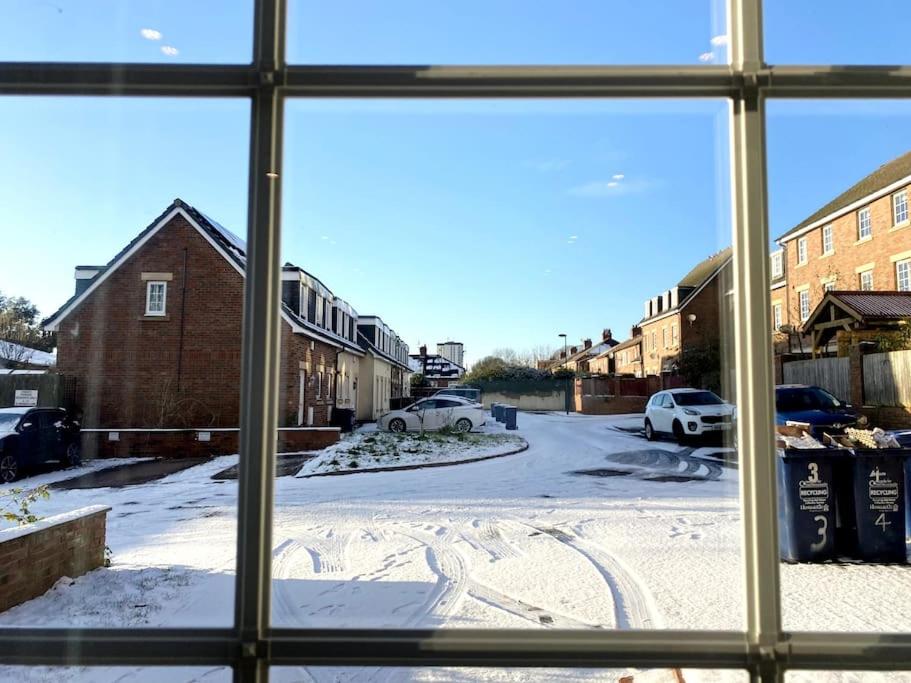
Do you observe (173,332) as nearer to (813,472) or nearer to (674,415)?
(674,415)

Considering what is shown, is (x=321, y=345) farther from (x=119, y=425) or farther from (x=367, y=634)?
(x=367, y=634)

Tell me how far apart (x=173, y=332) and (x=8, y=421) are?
117 inches

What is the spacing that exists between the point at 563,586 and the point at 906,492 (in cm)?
291

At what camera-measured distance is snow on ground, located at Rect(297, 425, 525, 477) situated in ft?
28.9

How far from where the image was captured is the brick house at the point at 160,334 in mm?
2887

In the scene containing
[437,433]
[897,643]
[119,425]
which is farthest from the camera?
[437,433]

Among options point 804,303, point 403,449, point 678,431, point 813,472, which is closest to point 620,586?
point 813,472

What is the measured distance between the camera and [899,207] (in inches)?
172

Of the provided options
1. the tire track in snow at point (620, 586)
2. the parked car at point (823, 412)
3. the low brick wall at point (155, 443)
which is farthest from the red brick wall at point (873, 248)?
the low brick wall at point (155, 443)

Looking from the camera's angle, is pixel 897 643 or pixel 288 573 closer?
pixel 897 643

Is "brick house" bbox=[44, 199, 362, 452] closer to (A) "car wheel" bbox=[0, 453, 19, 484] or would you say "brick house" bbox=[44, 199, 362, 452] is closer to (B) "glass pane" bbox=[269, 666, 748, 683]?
(A) "car wheel" bbox=[0, 453, 19, 484]

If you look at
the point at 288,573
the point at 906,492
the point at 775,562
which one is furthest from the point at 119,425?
the point at 906,492

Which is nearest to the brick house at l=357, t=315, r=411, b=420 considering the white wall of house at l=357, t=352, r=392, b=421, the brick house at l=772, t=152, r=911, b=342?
the white wall of house at l=357, t=352, r=392, b=421

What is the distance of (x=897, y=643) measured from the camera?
115 centimetres
